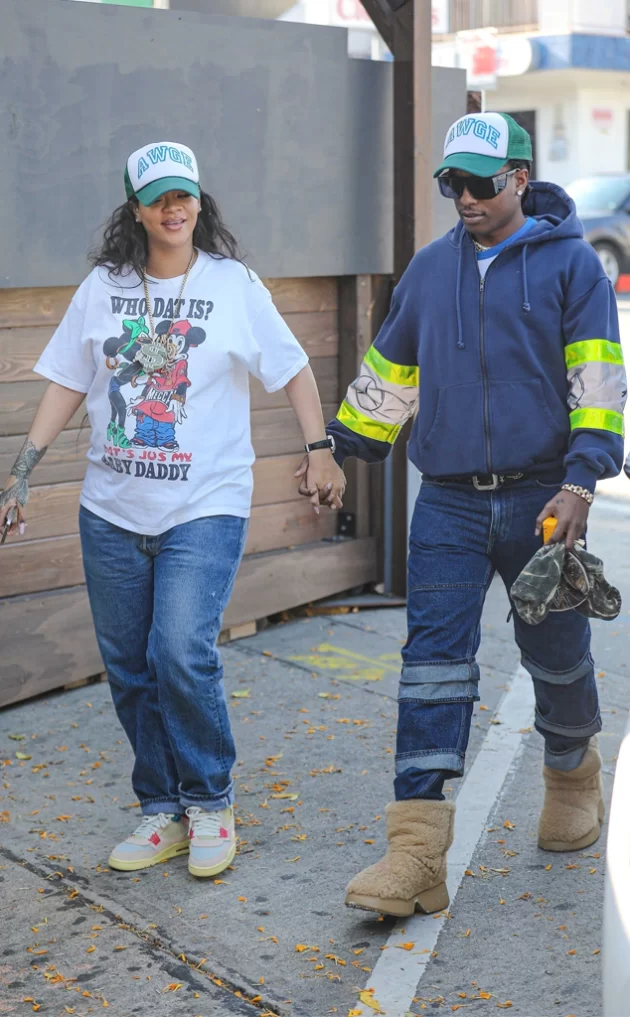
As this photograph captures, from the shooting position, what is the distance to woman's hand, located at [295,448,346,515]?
3738mm

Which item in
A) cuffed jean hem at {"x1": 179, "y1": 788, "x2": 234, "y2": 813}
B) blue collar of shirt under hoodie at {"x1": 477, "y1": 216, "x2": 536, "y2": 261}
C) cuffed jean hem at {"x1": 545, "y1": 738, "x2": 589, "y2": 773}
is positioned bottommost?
cuffed jean hem at {"x1": 179, "y1": 788, "x2": 234, "y2": 813}

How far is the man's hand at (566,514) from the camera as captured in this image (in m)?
3.36

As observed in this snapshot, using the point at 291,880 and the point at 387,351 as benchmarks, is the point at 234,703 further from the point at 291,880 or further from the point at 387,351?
the point at 387,351

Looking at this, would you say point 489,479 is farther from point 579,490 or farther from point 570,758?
point 570,758

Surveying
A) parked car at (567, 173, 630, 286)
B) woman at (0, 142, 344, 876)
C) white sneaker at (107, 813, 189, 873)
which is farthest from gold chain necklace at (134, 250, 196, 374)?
parked car at (567, 173, 630, 286)

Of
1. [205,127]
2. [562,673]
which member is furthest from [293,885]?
[205,127]

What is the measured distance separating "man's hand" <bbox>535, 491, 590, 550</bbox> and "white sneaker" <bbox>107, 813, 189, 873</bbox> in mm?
1443

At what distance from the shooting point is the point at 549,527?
3.38 metres

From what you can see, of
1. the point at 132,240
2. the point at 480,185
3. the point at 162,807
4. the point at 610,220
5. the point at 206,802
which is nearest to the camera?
the point at 480,185

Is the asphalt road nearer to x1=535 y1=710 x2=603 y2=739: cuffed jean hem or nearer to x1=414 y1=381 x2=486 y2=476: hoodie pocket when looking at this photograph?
x1=535 y1=710 x2=603 y2=739: cuffed jean hem

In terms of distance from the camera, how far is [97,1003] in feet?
10.5

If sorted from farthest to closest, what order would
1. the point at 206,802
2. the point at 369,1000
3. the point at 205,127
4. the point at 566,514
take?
the point at 205,127, the point at 206,802, the point at 566,514, the point at 369,1000

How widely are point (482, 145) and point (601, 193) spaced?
62.9 ft

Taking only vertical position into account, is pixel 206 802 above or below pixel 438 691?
below
